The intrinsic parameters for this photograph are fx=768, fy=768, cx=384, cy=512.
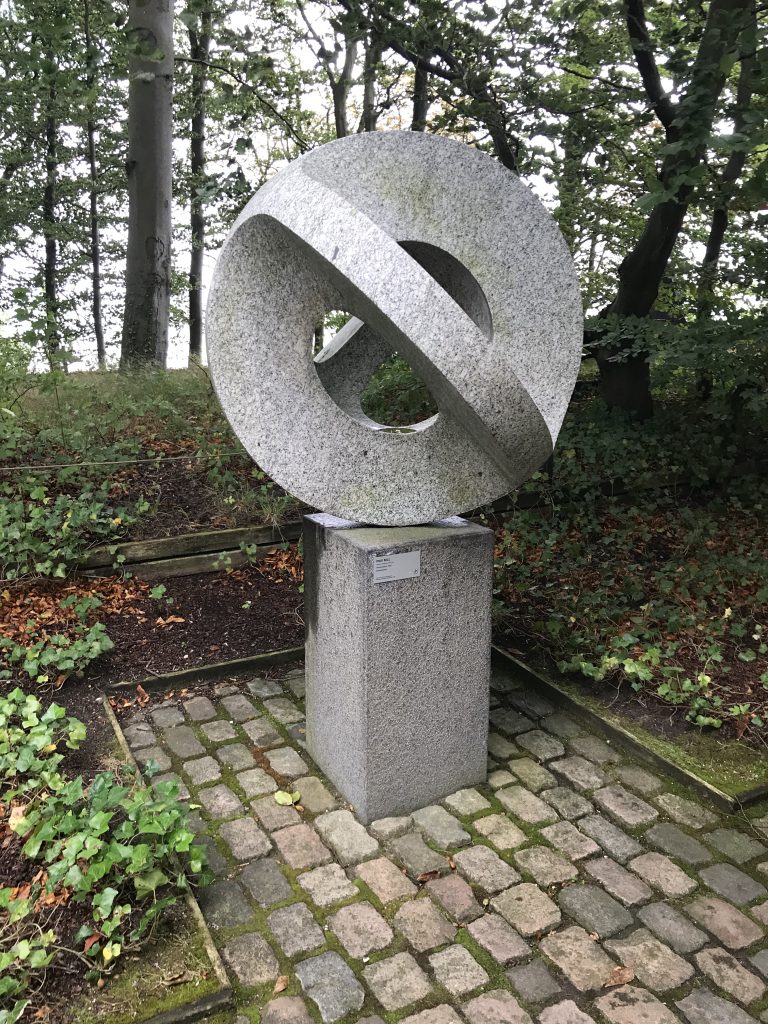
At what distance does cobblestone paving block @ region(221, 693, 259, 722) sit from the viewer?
4062 millimetres

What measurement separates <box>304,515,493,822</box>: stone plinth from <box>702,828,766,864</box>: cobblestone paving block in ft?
3.31

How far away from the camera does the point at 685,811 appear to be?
10.9 ft

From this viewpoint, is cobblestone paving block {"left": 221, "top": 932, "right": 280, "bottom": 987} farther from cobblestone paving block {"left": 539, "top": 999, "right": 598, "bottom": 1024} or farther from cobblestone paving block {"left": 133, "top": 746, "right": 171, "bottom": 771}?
cobblestone paving block {"left": 133, "top": 746, "right": 171, "bottom": 771}

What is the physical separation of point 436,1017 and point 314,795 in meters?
1.23

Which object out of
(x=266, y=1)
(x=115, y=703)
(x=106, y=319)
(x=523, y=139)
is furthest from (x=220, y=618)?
(x=106, y=319)

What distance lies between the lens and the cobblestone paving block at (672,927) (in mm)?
2650

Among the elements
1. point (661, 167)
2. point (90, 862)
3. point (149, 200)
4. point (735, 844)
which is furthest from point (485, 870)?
point (149, 200)

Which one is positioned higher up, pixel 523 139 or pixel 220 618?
pixel 523 139

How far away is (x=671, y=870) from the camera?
300 centimetres

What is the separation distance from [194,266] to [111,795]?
16.6 meters

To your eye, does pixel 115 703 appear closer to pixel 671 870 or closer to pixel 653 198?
pixel 671 870

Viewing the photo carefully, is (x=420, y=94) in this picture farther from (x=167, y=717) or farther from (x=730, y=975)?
(x=730, y=975)

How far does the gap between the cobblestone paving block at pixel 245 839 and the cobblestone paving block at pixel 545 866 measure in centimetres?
102

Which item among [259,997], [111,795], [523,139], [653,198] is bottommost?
[259,997]
